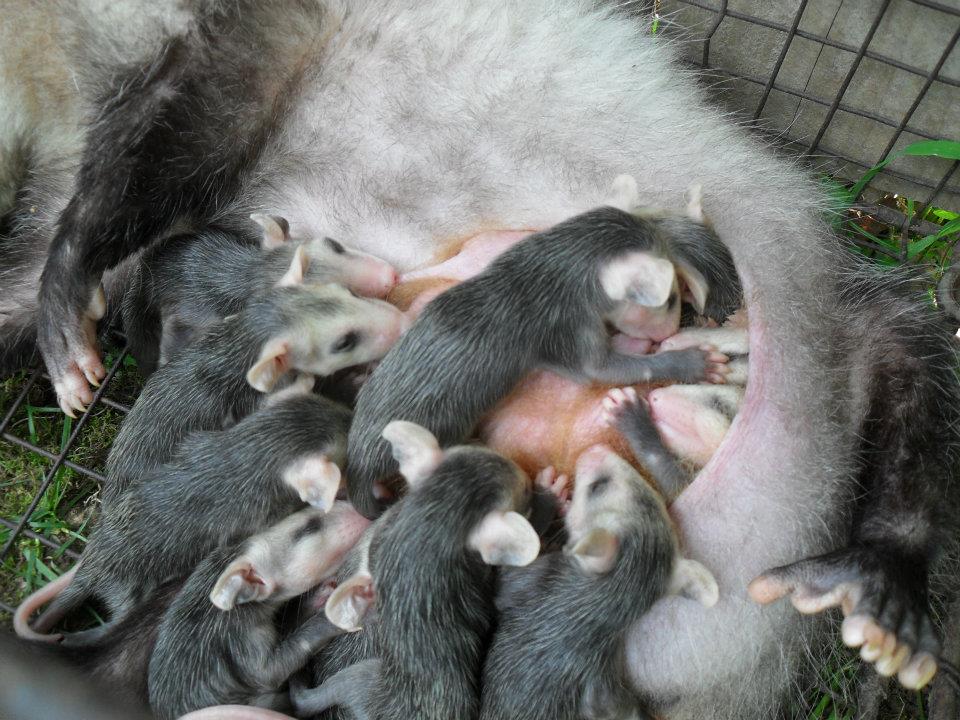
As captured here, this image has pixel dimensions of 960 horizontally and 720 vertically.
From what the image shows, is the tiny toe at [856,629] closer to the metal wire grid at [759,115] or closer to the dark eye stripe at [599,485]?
the dark eye stripe at [599,485]

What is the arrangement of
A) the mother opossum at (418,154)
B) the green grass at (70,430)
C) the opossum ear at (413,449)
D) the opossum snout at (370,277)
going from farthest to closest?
the green grass at (70,430)
the opossum snout at (370,277)
the mother opossum at (418,154)
the opossum ear at (413,449)

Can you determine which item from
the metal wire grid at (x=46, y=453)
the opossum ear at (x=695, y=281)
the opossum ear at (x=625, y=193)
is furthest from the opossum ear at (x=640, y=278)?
the metal wire grid at (x=46, y=453)

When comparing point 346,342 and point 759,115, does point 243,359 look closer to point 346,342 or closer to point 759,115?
point 346,342

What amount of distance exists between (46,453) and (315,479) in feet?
3.30

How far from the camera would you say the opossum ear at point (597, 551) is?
1811 mm

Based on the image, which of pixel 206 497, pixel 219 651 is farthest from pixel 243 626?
pixel 206 497

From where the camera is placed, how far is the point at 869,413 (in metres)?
2.13

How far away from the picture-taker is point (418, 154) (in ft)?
8.29

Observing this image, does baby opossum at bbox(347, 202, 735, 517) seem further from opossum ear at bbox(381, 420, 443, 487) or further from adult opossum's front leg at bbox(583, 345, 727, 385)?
opossum ear at bbox(381, 420, 443, 487)

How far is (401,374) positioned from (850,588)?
967mm

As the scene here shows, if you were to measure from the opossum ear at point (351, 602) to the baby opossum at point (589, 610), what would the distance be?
27 centimetres

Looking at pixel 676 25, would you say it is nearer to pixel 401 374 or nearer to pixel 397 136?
pixel 397 136

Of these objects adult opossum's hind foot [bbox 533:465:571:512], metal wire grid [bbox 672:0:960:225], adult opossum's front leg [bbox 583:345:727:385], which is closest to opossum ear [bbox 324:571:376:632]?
adult opossum's hind foot [bbox 533:465:571:512]

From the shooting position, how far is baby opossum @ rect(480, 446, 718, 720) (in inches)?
73.0
